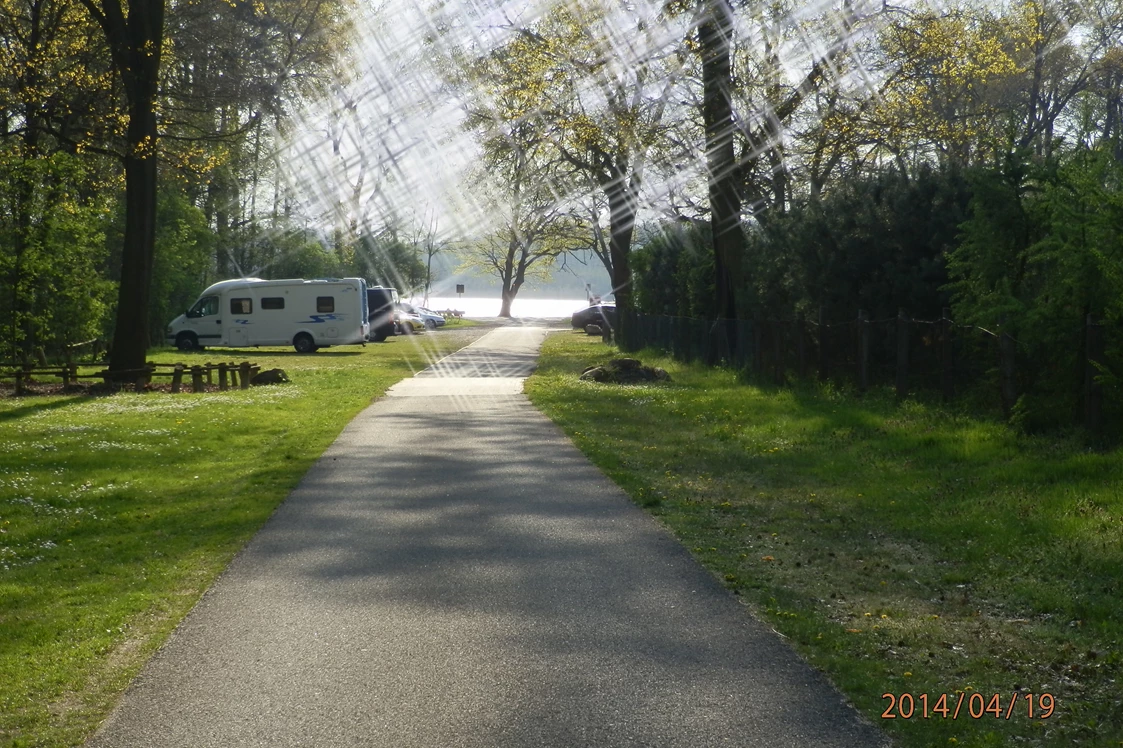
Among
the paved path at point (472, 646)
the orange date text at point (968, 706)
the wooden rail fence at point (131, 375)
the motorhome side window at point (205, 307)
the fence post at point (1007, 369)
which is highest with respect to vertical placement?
the motorhome side window at point (205, 307)

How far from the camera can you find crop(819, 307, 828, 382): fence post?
19875 mm

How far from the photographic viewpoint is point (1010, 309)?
519 inches

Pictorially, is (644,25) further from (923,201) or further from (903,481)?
(903,481)

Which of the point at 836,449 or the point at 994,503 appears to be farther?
the point at 836,449

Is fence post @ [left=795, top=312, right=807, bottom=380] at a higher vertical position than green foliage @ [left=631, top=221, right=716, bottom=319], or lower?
lower

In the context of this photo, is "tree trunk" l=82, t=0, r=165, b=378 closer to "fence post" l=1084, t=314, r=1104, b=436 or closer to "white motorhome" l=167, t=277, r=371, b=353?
"white motorhome" l=167, t=277, r=371, b=353

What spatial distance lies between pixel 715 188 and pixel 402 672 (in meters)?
22.9

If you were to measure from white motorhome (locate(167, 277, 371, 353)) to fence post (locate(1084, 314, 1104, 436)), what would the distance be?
3357cm

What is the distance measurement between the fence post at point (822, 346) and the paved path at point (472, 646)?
10173 mm

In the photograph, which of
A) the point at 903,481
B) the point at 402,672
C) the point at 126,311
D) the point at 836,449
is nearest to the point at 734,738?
the point at 402,672

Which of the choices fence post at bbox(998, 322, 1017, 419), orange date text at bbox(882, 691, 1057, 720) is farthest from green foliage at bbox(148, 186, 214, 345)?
orange date text at bbox(882, 691, 1057, 720)

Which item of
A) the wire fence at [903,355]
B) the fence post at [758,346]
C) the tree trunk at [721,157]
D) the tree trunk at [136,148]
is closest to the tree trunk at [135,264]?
the tree trunk at [136,148]

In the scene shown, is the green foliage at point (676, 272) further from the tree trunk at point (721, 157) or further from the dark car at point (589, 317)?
the dark car at point (589, 317)

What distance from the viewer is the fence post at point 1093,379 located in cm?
1152
